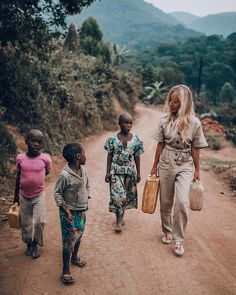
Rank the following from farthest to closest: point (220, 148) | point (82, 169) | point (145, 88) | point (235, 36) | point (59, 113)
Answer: point (235, 36), point (145, 88), point (220, 148), point (59, 113), point (82, 169)

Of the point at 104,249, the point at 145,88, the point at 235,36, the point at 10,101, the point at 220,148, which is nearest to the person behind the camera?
the point at 104,249

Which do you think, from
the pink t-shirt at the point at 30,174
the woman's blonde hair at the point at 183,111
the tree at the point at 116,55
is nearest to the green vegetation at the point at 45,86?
the pink t-shirt at the point at 30,174

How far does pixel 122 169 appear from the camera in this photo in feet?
15.6

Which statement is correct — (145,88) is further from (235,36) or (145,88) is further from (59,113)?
(235,36)

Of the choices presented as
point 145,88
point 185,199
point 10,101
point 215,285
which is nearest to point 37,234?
point 185,199

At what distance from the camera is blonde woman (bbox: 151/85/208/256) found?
425 cm

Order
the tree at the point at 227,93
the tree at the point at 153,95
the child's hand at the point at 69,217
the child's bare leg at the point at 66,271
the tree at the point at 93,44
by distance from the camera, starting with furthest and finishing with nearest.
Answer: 1. the tree at the point at 227,93
2. the tree at the point at 153,95
3. the tree at the point at 93,44
4. the child's bare leg at the point at 66,271
5. the child's hand at the point at 69,217

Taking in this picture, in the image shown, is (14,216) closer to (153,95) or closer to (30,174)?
(30,174)

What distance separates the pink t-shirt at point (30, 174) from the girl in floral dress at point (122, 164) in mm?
992

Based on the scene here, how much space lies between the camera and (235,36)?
264 ft

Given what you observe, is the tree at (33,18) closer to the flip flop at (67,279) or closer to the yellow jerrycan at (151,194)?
the yellow jerrycan at (151,194)

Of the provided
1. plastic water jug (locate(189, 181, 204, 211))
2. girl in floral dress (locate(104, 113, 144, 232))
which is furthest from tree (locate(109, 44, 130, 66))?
plastic water jug (locate(189, 181, 204, 211))

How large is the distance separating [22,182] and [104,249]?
1325mm

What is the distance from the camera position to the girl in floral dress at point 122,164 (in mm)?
4677
